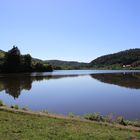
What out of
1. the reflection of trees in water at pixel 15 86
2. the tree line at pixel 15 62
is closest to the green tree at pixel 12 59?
the tree line at pixel 15 62

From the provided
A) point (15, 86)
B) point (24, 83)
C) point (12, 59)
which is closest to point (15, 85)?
point (15, 86)

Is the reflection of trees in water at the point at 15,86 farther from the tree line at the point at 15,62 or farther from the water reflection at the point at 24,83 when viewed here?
the tree line at the point at 15,62

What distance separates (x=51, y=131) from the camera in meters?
10.2

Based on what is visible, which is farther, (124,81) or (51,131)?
(124,81)

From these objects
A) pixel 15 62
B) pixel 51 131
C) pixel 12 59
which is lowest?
pixel 51 131

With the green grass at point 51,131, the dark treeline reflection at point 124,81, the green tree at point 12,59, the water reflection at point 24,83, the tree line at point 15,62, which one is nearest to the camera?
the green grass at point 51,131

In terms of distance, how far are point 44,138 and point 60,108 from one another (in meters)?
11.4

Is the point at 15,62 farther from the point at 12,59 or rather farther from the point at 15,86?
the point at 15,86

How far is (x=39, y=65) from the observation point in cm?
10425

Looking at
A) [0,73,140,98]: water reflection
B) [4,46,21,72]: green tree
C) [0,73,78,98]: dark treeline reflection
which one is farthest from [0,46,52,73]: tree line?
[0,73,78,98]: dark treeline reflection

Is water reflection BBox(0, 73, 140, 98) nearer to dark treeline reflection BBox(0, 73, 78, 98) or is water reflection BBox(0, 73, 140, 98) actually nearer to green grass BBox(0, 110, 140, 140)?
dark treeline reflection BBox(0, 73, 78, 98)

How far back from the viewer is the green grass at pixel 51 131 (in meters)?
9.34

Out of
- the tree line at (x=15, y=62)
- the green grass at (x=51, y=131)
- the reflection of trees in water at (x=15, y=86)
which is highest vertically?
the tree line at (x=15, y=62)

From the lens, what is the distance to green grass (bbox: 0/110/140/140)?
30.6ft
